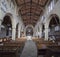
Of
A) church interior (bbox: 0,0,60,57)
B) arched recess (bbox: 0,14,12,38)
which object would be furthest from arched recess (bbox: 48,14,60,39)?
arched recess (bbox: 0,14,12,38)

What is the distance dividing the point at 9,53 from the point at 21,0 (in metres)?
15.2

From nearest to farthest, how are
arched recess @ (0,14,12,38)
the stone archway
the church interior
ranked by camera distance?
the church interior, the stone archway, arched recess @ (0,14,12,38)

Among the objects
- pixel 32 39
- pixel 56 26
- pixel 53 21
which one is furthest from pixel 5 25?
pixel 56 26

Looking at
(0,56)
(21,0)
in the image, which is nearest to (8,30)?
(21,0)

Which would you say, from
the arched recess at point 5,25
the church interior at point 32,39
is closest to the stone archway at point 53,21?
the church interior at point 32,39

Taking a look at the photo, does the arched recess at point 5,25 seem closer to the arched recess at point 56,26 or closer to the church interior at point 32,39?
the church interior at point 32,39

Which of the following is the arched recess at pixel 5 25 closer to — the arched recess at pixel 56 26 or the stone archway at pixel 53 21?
the stone archway at pixel 53 21

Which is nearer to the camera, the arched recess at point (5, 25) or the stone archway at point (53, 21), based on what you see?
the stone archway at point (53, 21)

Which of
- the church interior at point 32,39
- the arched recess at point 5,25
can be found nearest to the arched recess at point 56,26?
the church interior at point 32,39

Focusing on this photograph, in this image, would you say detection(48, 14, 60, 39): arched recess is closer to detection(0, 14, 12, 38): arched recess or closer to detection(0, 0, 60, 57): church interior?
detection(0, 0, 60, 57): church interior

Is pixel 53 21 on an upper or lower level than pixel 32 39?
upper

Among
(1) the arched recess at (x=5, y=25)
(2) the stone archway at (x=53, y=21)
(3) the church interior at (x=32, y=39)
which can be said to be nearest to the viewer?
(3) the church interior at (x=32, y=39)

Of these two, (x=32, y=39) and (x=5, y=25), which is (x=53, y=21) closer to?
(x=32, y=39)

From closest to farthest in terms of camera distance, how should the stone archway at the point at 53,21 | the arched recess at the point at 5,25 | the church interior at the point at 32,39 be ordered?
the church interior at the point at 32,39
the stone archway at the point at 53,21
the arched recess at the point at 5,25
